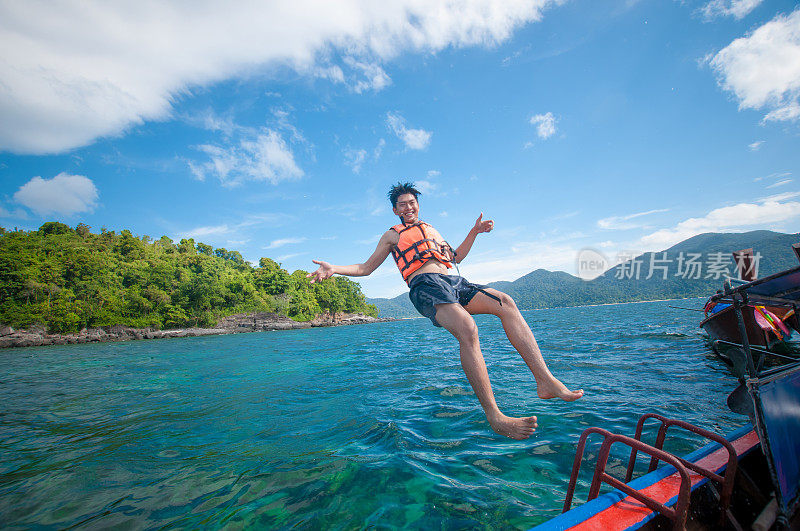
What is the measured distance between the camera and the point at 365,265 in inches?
124

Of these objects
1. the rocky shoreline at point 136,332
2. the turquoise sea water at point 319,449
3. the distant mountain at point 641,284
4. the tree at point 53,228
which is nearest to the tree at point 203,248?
the tree at point 53,228

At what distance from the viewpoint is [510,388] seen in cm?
698

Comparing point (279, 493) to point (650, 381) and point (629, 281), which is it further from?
point (629, 281)

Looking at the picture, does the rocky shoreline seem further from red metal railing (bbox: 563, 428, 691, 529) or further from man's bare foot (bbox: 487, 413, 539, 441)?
red metal railing (bbox: 563, 428, 691, 529)

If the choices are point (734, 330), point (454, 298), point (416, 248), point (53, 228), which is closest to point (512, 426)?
point (454, 298)

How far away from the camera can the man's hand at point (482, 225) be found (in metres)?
3.49

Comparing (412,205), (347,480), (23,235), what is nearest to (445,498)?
(347,480)

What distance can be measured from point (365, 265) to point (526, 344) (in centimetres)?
164

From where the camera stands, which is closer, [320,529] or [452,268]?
[320,529]

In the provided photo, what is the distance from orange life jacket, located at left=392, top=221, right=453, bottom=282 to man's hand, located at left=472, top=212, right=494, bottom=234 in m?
0.57

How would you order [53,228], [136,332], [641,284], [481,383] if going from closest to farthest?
[481,383], [136,332], [53,228], [641,284]

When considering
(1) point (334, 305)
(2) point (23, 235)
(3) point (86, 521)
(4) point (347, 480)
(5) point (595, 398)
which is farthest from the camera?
(1) point (334, 305)

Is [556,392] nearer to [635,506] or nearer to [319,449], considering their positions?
[635,506]

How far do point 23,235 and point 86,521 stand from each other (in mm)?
87434
